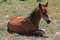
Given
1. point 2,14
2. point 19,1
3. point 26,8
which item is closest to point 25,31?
point 2,14

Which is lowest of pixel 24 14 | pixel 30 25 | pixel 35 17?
pixel 24 14

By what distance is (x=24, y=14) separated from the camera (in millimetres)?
11289

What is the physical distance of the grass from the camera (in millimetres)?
8500

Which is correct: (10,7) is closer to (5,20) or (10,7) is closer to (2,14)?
(2,14)

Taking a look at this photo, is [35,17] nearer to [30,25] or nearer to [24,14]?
[30,25]

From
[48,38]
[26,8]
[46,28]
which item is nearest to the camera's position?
[48,38]

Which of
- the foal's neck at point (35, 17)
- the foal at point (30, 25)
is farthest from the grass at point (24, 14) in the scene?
the foal's neck at point (35, 17)

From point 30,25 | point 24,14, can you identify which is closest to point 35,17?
point 30,25

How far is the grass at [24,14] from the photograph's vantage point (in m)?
8.50

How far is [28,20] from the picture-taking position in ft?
28.6

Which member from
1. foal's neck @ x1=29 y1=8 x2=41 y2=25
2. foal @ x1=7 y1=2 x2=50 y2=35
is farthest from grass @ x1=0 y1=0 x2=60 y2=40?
foal's neck @ x1=29 y1=8 x2=41 y2=25

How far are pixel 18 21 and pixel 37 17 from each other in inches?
25.3

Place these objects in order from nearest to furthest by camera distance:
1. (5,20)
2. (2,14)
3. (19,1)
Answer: (5,20) < (2,14) < (19,1)

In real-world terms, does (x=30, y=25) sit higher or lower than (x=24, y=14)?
higher
